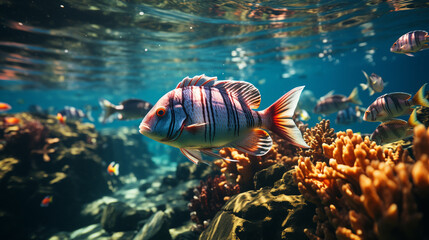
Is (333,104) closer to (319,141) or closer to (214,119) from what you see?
(319,141)

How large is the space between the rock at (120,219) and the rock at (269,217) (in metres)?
4.21

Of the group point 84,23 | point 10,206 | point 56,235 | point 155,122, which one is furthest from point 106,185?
point 155,122

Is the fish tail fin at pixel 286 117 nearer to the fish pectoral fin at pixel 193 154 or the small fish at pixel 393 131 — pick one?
the fish pectoral fin at pixel 193 154

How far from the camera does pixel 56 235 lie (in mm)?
7285

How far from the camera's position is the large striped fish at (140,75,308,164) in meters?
1.64

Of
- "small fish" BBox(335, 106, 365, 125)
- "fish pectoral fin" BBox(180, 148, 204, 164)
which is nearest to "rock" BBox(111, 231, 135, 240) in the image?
"fish pectoral fin" BBox(180, 148, 204, 164)

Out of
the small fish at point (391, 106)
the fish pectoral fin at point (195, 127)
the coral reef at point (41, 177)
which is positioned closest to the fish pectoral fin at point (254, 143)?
the fish pectoral fin at point (195, 127)

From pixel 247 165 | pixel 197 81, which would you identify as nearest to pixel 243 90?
pixel 197 81

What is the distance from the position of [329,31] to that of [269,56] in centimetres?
690

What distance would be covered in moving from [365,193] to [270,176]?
7.43 ft

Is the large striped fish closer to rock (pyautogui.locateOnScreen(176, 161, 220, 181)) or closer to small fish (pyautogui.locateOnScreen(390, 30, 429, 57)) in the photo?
small fish (pyautogui.locateOnScreen(390, 30, 429, 57))

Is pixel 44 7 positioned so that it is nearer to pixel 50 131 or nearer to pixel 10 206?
pixel 50 131

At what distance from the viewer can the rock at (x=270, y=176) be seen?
12.4ft

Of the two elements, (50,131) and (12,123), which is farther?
(50,131)
